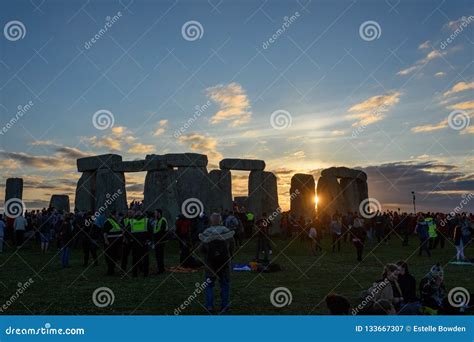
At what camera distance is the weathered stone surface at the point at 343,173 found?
32188mm

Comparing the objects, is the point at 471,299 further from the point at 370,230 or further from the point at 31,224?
the point at 31,224

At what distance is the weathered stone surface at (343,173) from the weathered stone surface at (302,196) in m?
1.31

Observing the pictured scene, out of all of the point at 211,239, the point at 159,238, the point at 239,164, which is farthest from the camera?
the point at 239,164

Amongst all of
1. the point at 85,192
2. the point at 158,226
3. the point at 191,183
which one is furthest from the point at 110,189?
the point at 158,226

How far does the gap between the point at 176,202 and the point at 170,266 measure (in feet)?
39.1

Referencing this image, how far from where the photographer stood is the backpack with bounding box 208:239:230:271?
340 inches

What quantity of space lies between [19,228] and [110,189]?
795cm

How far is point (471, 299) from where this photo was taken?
8.81 m

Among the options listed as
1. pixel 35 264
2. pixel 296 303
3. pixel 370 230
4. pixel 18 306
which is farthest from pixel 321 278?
pixel 370 230

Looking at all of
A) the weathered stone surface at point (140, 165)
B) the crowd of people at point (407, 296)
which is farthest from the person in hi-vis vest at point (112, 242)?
the weathered stone surface at point (140, 165)

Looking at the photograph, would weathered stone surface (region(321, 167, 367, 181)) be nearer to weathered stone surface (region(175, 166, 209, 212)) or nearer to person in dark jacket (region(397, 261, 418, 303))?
weathered stone surface (region(175, 166, 209, 212))

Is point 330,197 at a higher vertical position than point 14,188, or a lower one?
lower

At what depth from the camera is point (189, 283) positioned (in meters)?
11.9

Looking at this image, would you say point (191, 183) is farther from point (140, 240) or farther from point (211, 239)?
point (211, 239)
